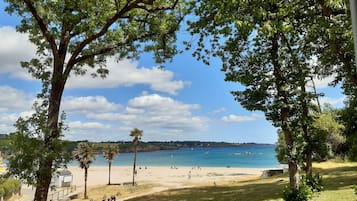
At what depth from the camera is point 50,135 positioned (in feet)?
30.2

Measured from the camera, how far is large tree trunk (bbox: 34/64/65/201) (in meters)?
8.84

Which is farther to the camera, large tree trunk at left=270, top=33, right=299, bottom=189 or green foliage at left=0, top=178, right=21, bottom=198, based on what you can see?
green foliage at left=0, top=178, right=21, bottom=198

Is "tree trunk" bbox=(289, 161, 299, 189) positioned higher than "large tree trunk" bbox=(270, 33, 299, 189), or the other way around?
"large tree trunk" bbox=(270, 33, 299, 189)

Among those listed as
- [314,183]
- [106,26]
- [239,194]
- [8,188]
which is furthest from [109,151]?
[106,26]

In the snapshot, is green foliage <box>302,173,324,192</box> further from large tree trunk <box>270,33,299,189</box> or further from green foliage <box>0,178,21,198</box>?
green foliage <box>0,178,21,198</box>

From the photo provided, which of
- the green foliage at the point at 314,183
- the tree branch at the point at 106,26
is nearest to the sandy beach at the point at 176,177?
the green foliage at the point at 314,183

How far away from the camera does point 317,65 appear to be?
18250mm

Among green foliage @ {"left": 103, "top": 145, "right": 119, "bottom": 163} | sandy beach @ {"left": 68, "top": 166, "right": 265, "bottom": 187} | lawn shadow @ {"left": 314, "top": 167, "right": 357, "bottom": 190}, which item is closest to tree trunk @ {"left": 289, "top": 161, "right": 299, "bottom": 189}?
lawn shadow @ {"left": 314, "top": 167, "right": 357, "bottom": 190}

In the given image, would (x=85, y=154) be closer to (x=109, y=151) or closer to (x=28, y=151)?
(x=109, y=151)

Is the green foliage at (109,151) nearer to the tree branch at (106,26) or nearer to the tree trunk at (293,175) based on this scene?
the tree trunk at (293,175)

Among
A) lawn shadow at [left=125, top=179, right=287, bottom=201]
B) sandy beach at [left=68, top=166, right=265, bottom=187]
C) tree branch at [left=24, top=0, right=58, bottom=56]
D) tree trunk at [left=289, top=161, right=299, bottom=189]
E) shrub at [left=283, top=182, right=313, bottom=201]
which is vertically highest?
tree branch at [left=24, top=0, right=58, bottom=56]

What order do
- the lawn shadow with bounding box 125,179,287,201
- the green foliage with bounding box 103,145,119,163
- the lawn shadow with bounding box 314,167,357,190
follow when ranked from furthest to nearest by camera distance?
the green foliage with bounding box 103,145,119,163 < the lawn shadow with bounding box 125,179,287,201 < the lawn shadow with bounding box 314,167,357,190

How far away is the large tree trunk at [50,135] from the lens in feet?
29.0

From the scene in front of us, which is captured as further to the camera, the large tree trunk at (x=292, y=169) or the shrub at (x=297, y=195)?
the large tree trunk at (x=292, y=169)
